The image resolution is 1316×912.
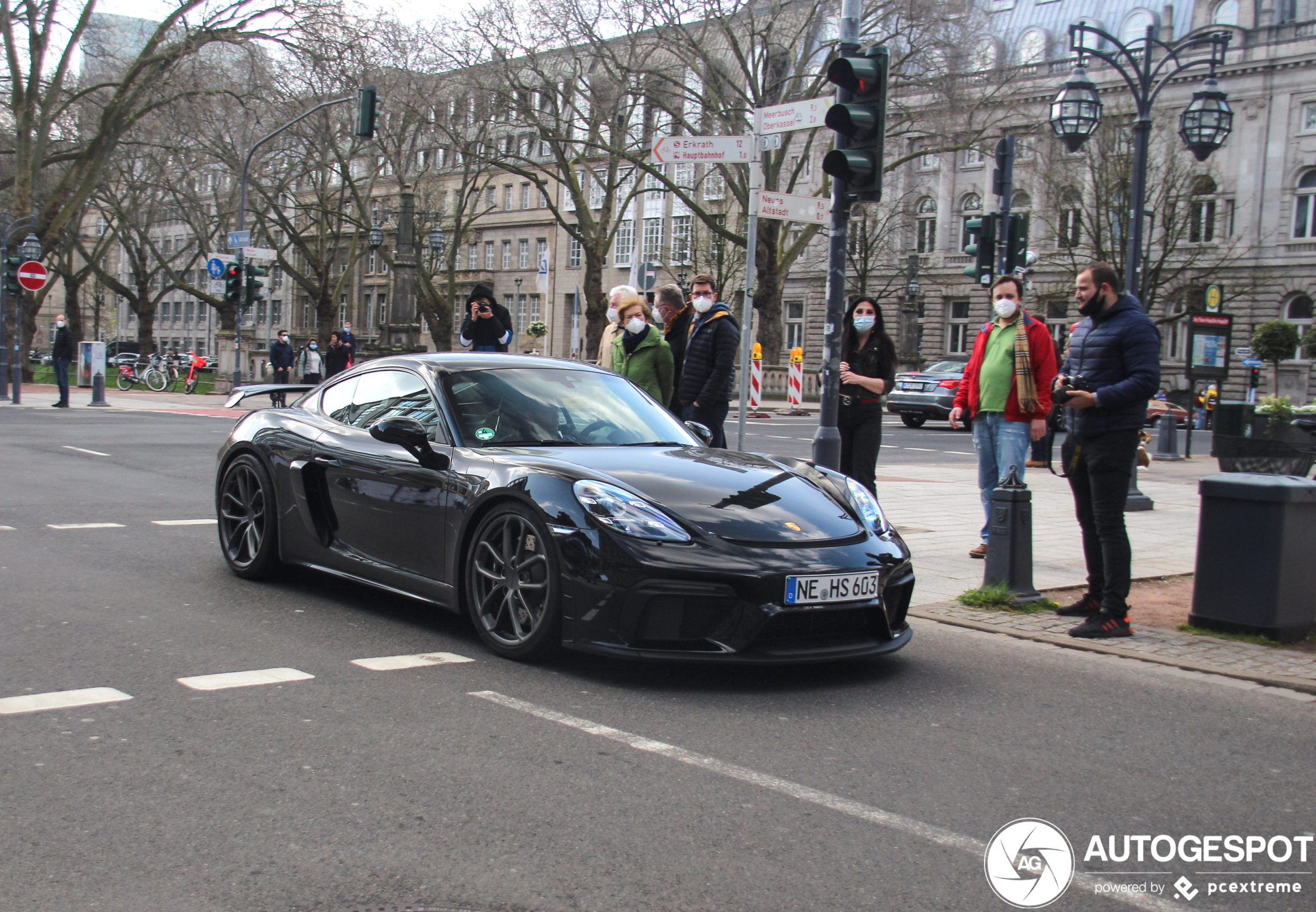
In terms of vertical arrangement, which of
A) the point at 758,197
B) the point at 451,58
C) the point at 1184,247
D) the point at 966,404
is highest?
the point at 451,58

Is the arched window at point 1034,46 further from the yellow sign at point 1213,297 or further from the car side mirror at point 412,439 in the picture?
the car side mirror at point 412,439

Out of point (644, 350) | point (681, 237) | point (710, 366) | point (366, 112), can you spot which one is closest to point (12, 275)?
point (366, 112)

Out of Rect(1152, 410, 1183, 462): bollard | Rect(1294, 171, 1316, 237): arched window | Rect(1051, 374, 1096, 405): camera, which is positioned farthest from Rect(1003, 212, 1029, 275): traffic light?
Rect(1294, 171, 1316, 237): arched window

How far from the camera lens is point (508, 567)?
5594 mm

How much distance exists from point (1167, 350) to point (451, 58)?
33.7m

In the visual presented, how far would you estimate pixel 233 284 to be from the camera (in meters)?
33.3

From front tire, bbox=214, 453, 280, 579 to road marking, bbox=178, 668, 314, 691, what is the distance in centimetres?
202

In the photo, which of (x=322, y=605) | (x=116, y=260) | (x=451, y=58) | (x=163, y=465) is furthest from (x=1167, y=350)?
(x=116, y=260)

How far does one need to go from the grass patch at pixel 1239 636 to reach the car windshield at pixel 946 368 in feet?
85.8

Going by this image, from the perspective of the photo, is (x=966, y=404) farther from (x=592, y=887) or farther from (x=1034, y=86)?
(x=1034, y=86)

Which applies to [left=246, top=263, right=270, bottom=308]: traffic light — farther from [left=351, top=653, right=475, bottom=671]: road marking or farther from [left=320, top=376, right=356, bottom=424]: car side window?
[left=351, top=653, right=475, bottom=671]: road marking

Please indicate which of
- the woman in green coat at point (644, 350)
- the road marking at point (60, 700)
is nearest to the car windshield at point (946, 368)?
the woman in green coat at point (644, 350)

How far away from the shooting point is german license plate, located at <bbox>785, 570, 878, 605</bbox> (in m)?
5.16

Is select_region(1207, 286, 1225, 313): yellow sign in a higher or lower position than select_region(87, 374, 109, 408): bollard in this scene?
higher
